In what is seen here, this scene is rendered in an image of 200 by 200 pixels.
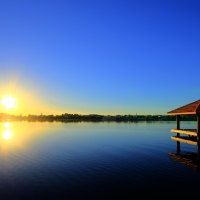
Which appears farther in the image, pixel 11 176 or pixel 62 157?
pixel 62 157

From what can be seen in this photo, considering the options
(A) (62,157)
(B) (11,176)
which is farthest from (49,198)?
(A) (62,157)

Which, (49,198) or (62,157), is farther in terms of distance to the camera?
(62,157)

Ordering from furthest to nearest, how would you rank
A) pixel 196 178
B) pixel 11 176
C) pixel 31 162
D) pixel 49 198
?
1. pixel 31 162
2. pixel 11 176
3. pixel 196 178
4. pixel 49 198

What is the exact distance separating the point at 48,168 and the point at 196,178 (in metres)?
12.3

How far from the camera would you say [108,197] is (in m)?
16.5

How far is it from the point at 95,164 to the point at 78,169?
292 cm

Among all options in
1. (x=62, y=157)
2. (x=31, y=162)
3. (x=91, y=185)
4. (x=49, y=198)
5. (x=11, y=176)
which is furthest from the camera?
(x=62, y=157)

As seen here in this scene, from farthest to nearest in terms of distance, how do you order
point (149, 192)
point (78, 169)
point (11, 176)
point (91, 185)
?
point (78, 169), point (11, 176), point (91, 185), point (149, 192)

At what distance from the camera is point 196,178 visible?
835 inches

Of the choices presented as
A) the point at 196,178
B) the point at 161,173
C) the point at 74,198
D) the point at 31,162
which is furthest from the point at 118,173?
the point at 31,162

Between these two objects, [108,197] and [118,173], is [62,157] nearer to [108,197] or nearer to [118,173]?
[118,173]

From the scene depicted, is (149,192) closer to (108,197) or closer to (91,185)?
(108,197)

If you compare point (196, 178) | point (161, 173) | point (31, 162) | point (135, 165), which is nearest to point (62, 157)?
point (31, 162)

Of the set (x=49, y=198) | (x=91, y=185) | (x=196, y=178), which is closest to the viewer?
(x=49, y=198)
